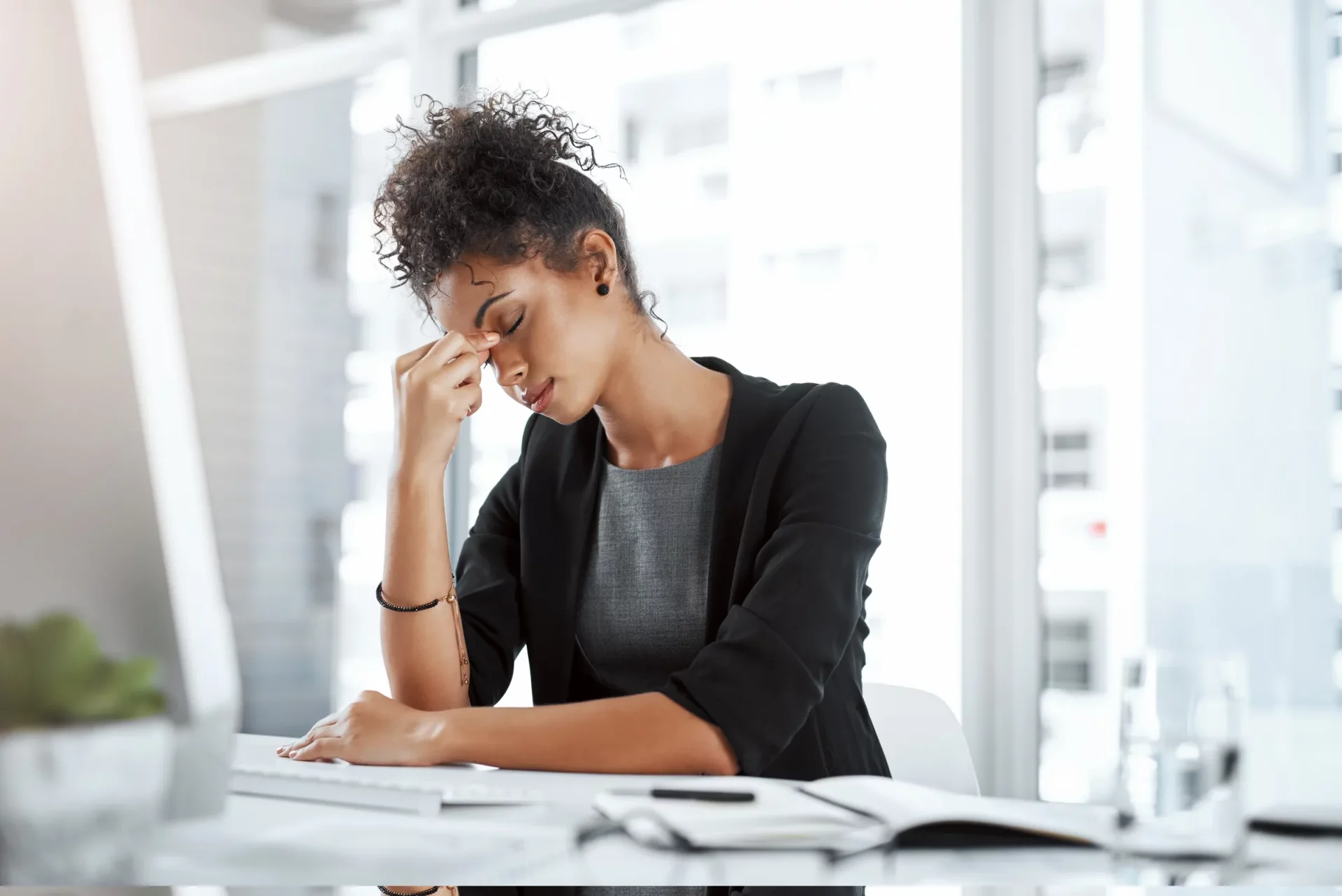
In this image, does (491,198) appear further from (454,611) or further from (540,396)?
(454,611)

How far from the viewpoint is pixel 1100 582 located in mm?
1905

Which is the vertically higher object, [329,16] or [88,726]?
[329,16]

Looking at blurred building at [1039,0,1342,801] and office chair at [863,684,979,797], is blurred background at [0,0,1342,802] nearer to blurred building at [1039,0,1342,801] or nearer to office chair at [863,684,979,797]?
blurred building at [1039,0,1342,801]

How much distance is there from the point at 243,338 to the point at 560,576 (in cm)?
191

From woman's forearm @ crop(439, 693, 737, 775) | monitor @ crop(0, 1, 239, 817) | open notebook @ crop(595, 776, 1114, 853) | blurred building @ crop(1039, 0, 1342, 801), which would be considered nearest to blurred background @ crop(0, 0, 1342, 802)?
blurred building @ crop(1039, 0, 1342, 801)

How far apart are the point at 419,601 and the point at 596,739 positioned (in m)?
0.38

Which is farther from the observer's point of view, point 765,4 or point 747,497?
point 765,4

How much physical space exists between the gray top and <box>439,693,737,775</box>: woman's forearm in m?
0.29

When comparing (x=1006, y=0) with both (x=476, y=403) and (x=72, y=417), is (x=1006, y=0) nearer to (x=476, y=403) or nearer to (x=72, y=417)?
(x=476, y=403)

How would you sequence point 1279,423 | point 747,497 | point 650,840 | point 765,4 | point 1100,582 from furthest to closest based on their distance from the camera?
point 765,4 < point 1100,582 < point 1279,423 < point 747,497 < point 650,840

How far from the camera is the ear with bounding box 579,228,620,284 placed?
123 centimetres

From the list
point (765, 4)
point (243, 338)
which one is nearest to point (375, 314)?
point (243, 338)

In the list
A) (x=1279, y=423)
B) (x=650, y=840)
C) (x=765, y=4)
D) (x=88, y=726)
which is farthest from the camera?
(x=765, y=4)

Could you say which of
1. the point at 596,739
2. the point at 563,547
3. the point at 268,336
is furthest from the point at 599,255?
the point at 268,336
